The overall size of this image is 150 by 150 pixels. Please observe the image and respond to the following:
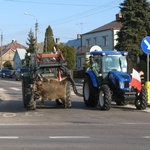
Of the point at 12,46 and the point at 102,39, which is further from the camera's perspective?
the point at 12,46

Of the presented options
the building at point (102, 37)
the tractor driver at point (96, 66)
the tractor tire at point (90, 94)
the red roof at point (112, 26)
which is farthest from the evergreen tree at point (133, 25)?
the tractor driver at point (96, 66)

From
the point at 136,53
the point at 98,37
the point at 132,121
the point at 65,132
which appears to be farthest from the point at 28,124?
the point at 98,37

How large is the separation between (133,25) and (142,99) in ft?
87.3

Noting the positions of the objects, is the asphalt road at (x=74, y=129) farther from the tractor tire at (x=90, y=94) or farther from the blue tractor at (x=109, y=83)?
the tractor tire at (x=90, y=94)

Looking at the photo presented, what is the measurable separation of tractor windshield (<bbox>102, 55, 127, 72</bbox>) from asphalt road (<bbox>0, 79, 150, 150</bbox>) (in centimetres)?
175

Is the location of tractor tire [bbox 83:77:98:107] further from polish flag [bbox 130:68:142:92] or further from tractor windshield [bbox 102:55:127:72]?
polish flag [bbox 130:68:142:92]

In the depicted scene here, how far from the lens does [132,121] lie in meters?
14.2

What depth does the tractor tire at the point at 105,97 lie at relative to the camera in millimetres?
16675

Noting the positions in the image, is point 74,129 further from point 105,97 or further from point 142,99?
point 142,99

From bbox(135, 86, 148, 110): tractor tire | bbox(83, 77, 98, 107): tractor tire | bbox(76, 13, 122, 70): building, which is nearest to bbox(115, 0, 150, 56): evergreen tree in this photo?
bbox(76, 13, 122, 70): building

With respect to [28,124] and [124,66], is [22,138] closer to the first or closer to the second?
[28,124]

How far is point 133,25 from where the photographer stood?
42.8m

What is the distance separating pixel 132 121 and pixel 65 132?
11.0 ft

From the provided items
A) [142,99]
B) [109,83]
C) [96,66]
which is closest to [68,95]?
[109,83]
